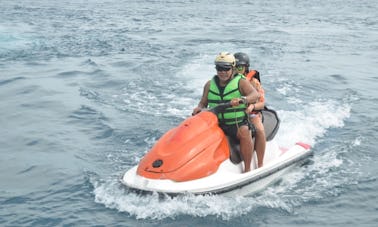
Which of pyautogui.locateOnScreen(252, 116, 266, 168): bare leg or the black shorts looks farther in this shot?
pyautogui.locateOnScreen(252, 116, 266, 168): bare leg

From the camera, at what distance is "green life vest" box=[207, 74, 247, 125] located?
738cm

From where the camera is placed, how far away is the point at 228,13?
98.8 feet

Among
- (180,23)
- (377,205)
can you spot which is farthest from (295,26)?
(377,205)

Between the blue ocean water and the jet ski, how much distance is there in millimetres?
144

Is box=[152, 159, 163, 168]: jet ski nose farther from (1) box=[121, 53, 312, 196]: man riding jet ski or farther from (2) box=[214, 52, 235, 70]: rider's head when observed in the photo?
(2) box=[214, 52, 235, 70]: rider's head

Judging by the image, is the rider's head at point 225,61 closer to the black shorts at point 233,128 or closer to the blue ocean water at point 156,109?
the black shorts at point 233,128

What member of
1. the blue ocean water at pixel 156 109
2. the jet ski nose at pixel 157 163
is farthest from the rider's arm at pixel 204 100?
the blue ocean water at pixel 156 109

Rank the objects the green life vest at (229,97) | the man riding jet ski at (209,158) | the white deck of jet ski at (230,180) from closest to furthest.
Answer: the white deck of jet ski at (230,180) < the man riding jet ski at (209,158) < the green life vest at (229,97)

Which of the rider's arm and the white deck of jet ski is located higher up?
the rider's arm

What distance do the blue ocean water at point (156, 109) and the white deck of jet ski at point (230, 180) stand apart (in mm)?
122

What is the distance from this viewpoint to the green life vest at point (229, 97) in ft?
24.2

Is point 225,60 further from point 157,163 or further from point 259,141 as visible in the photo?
point 157,163

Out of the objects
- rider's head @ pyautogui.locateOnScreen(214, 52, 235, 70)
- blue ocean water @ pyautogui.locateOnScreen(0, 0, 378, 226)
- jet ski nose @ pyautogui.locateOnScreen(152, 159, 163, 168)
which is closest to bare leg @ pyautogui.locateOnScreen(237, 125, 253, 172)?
blue ocean water @ pyautogui.locateOnScreen(0, 0, 378, 226)

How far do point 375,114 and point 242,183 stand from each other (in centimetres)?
546
